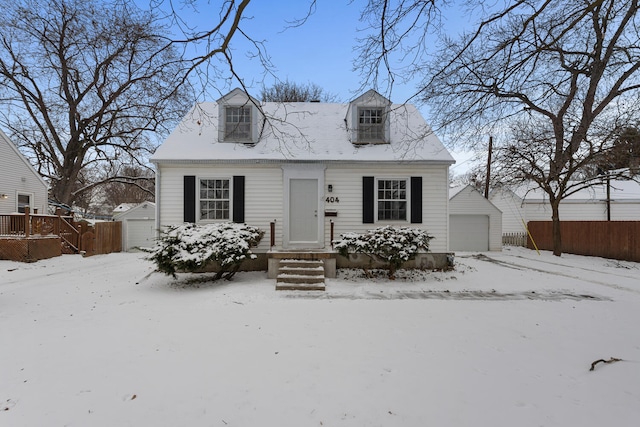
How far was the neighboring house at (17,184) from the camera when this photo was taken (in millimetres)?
15422

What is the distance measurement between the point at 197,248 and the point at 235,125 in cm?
491

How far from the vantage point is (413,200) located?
9.59m

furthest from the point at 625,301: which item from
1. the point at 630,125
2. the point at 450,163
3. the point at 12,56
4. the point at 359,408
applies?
the point at 12,56

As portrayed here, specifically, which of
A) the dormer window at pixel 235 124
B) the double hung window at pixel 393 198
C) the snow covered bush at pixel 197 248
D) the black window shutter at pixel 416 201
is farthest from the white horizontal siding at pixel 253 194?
the black window shutter at pixel 416 201

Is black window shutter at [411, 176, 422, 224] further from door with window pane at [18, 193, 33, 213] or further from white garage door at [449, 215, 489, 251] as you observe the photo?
door with window pane at [18, 193, 33, 213]

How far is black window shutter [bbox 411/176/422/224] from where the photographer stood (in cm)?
959

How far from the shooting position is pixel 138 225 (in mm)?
17844

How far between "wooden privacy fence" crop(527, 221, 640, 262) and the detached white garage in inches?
896

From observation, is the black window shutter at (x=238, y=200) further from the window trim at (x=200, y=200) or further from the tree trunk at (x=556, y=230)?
the tree trunk at (x=556, y=230)

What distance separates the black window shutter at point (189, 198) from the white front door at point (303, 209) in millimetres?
3012

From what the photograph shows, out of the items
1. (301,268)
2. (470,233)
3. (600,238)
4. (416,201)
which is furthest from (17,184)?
(600,238)

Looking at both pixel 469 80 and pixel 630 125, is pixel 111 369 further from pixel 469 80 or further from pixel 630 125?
pixel 630 125

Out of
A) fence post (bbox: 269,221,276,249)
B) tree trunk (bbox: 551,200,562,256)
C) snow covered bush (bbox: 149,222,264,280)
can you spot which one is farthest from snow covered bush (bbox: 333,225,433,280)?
tree trunk (bbox: 551,200,562,256)

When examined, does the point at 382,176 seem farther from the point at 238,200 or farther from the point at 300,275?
the point at 238,200
